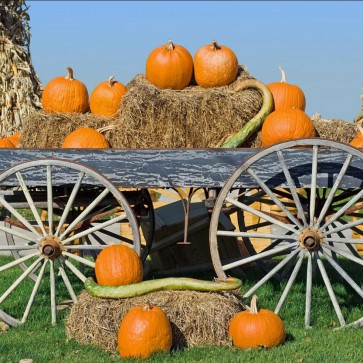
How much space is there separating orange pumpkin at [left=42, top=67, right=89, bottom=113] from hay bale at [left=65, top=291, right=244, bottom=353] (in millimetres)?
2371

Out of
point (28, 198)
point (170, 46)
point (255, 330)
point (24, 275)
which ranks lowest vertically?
point (255, 330)

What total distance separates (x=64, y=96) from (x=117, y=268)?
2.26 m

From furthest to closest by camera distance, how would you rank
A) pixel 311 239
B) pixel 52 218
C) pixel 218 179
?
pixel 52 218, pixel 218 179, pixel 311 239

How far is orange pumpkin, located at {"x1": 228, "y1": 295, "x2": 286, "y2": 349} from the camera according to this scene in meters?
5.56

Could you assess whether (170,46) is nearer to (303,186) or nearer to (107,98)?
(107,98)

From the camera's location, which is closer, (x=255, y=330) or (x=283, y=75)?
(x=255, y=330)

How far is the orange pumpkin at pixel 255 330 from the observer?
5.56 meters

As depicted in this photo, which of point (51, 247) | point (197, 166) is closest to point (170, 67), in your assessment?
point (197, 166)

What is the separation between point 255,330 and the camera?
5566mm

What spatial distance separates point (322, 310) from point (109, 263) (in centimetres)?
187

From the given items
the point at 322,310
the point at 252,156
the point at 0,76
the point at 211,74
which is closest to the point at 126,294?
the point at 252,156

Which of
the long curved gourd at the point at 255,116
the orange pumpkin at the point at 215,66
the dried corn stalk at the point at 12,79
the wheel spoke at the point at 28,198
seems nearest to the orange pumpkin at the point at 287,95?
the long curved gourd at the point at 255,116

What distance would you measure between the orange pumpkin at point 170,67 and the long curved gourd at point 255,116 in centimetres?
48

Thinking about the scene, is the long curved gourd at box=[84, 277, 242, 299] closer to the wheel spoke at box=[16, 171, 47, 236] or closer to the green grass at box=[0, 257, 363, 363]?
the green grass at box=[0, 257, 363, 363]
